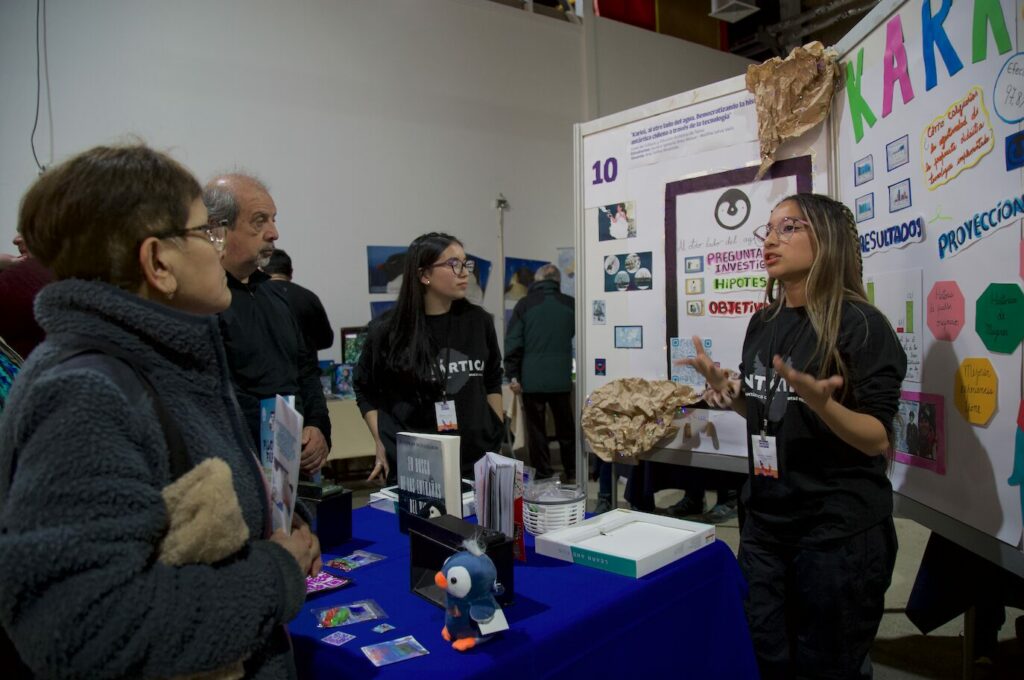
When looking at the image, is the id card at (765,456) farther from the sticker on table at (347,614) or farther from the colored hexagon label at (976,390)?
the sticker on table at (347,614)

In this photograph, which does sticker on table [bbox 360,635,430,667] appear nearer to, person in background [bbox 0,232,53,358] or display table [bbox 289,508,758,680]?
display table [bbox 289,508,758,680]

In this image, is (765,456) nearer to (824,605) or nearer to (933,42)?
(824,605)

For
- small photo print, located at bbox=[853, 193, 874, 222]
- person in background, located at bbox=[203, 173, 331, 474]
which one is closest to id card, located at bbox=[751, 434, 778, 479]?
small photo print, located at bbox=[853, 193, 874, 222]

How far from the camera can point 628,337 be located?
A: 9.56 feet

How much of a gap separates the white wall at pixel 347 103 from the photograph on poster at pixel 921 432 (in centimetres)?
404

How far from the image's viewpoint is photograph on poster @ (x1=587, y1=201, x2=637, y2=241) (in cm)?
289

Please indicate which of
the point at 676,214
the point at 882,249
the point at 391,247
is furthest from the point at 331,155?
the point at 882,249

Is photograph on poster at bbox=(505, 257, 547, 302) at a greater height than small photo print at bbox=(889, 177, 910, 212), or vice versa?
photograph on poster at bbox=(505, 257, 547, 302)

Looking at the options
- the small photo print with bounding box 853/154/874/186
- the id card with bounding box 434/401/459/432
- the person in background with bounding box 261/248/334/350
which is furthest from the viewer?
Result: the person in background with bounding box 261/248/334/350

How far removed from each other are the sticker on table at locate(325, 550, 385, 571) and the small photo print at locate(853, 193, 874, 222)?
185cm

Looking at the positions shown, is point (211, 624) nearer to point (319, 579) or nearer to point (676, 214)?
point (319, 579)

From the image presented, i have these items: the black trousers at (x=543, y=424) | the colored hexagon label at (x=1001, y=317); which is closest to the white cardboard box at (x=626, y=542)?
the colored hexagon label at (x=1001, y=317)

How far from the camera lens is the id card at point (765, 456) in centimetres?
177

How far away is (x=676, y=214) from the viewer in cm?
274
